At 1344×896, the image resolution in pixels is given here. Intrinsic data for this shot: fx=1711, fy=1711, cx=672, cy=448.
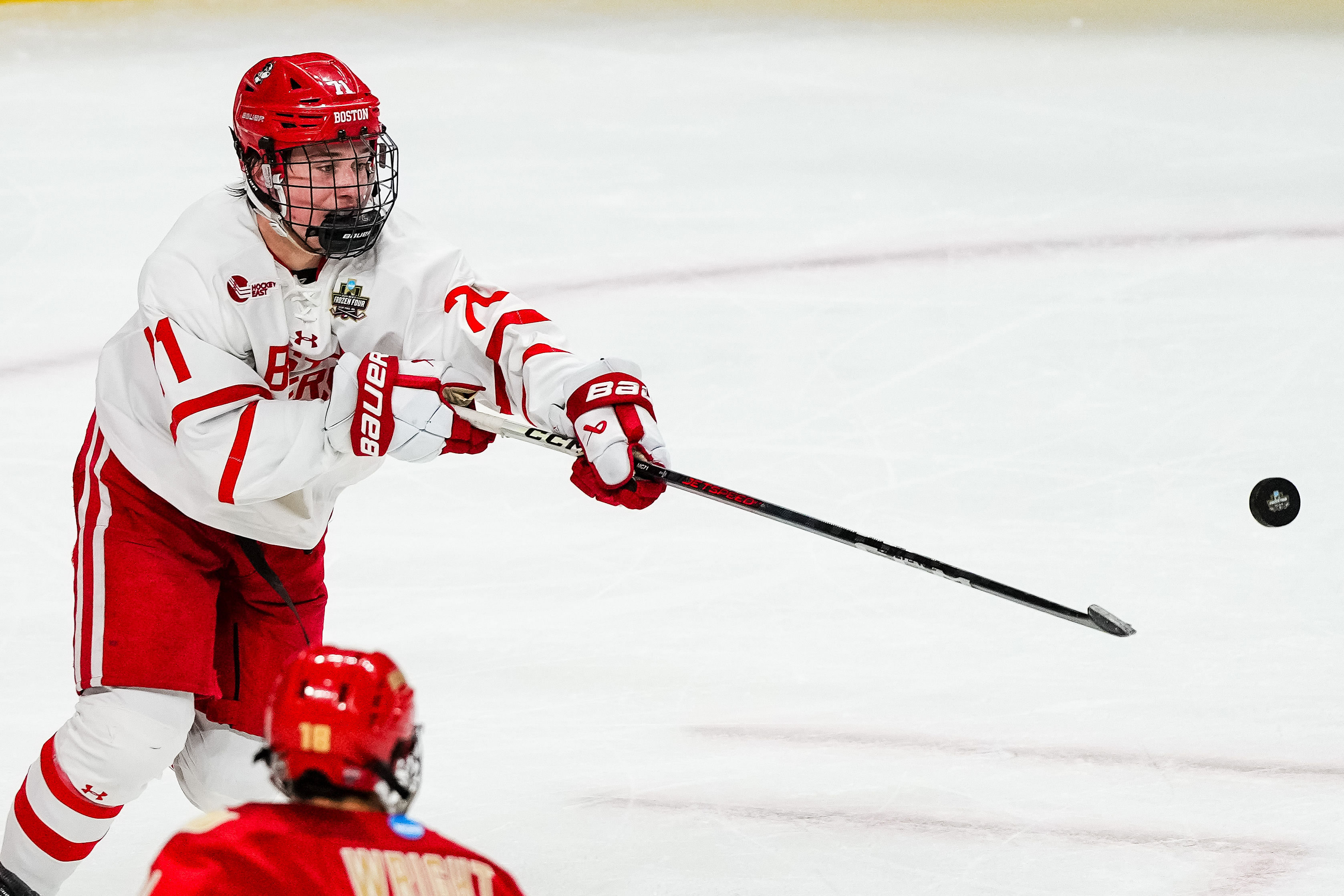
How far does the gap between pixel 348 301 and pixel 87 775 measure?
2.59 ft

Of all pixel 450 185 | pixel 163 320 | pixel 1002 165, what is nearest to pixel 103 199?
pixel 450 185

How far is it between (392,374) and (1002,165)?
12.8ft

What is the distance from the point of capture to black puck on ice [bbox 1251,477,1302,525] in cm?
305

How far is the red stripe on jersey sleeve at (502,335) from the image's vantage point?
2637 mm

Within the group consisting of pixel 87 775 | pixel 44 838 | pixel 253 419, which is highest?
pixel 253 419

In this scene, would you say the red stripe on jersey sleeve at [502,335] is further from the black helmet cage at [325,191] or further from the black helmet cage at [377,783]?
the black helmet cage at [377,783]

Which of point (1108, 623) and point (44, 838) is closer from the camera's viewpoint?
point (44, 838)

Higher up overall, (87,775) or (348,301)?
(348,301)

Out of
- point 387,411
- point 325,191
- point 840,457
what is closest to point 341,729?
point 387,411

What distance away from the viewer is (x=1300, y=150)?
5934 mm

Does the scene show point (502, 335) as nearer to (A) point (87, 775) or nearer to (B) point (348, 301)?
(B) point (348, 301)

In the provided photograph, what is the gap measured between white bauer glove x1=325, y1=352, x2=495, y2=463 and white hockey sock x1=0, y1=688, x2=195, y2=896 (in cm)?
48

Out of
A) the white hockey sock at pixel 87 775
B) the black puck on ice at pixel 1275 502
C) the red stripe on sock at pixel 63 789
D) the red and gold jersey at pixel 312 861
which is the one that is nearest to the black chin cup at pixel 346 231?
the white hockey sock at pixel 87 775

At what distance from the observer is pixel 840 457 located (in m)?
4.15
